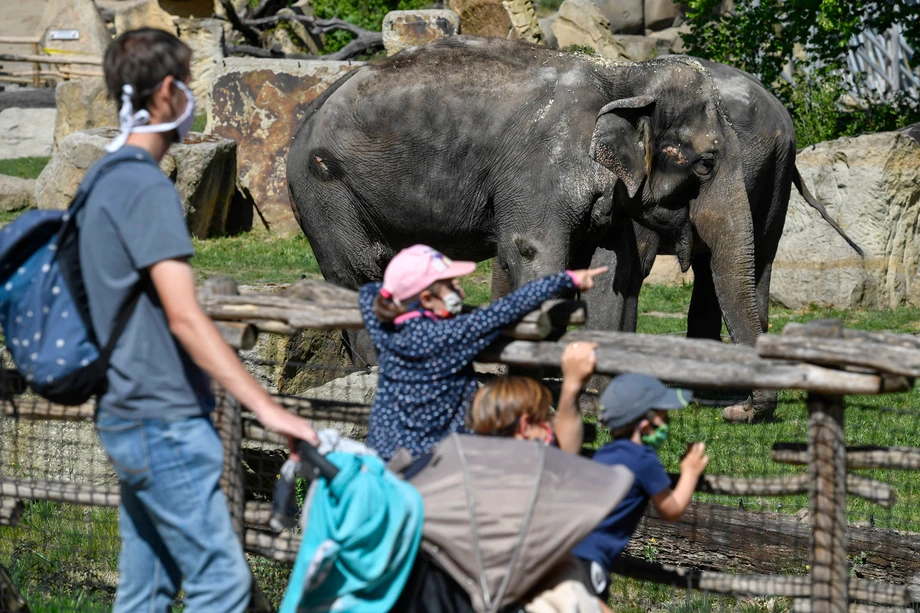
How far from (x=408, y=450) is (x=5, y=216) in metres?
12.3

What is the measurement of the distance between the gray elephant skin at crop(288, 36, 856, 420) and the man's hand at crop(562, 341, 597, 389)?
4.17 meters

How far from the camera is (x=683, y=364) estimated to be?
144 inches

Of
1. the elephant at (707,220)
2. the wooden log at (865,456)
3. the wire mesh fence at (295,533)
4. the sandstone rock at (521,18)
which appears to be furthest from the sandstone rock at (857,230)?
the wooden log at (865,456)

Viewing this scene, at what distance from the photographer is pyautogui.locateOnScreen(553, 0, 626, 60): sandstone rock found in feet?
66.3

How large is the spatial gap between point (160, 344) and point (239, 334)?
0.80m

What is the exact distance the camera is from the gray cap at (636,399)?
3.62 meters

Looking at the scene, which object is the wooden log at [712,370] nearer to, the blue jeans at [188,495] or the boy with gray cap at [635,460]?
the boy with gray cap at [635,460]

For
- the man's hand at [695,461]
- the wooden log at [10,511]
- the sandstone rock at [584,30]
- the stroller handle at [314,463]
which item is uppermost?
the stroller handle at [314,463]

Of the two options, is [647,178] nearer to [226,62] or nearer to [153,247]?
[153,247]

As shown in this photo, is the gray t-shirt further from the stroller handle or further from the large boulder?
the large boulder

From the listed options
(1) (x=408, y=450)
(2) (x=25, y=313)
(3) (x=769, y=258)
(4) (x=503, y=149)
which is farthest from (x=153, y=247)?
(3) (x=769, y=258)

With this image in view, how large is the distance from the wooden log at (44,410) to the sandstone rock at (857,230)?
29.7 ft

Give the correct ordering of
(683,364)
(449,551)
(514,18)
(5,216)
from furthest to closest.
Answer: (514,18) < (5,216) < (683,364) < (449,551)

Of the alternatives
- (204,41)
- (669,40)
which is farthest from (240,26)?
(669,40)
